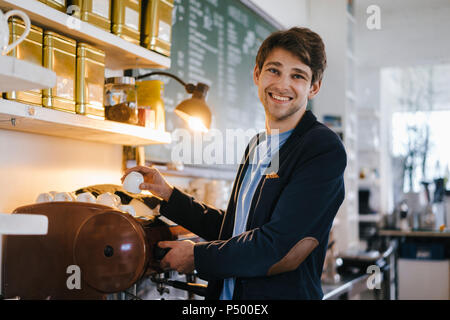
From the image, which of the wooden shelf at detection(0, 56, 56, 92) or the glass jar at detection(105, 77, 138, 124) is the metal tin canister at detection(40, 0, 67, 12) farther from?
the wooden shelf at detection(0, 56, 56, 92)

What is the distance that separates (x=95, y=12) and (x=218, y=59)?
146cm

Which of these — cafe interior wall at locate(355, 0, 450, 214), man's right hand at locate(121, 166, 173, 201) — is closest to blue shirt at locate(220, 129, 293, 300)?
man's right hand at locate(121, 166, 173, 201)

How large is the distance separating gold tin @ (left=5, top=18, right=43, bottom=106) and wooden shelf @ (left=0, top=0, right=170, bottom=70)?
0.04 metres

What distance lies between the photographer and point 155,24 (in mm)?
1766

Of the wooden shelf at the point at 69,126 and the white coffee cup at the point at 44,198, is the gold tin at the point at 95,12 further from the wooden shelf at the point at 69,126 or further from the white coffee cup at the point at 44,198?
the white coffee cup at the point at 44,198

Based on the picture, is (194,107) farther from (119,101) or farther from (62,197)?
(62,197)

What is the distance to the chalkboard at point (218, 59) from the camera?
97.0 inches

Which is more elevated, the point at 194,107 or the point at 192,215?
the point at 194,107

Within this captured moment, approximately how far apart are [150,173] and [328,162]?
588mm

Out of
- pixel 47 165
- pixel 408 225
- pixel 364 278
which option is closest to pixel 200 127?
pixel 47 165

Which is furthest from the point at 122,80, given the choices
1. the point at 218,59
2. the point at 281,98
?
the point at 218,59

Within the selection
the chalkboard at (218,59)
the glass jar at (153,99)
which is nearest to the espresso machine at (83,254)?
the glass jar at (153,99)

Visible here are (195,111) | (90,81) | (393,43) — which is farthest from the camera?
(393,43)

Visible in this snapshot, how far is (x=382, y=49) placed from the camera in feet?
20.3
